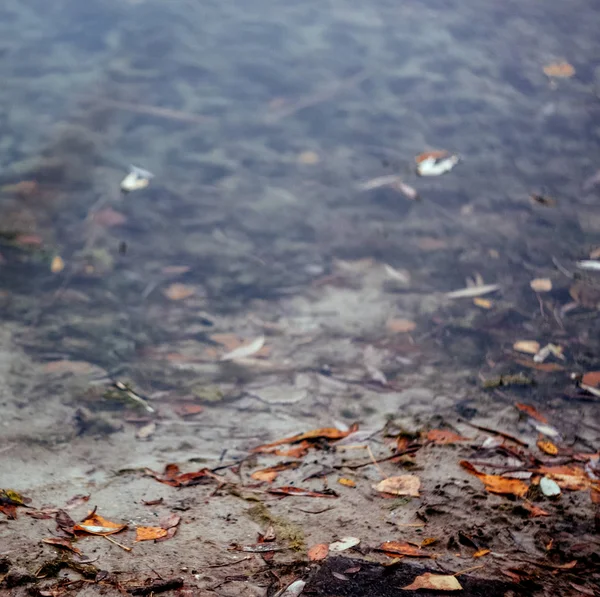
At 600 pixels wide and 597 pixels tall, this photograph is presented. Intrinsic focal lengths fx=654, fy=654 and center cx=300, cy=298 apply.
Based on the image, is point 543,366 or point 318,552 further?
point 543,366

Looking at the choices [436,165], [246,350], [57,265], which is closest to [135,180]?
[57,265]

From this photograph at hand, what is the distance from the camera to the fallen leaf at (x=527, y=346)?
107 inches

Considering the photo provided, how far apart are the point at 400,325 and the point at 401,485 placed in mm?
1138

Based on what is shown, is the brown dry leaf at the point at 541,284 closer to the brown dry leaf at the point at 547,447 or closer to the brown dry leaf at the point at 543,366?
the brown dry leaf at the point at 543,366

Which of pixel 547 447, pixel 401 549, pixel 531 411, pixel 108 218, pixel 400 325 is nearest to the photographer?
pixel 401 549

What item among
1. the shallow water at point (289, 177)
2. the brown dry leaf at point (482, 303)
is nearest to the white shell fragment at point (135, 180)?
the shallow water at point (289, 177)

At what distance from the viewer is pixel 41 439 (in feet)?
6.98

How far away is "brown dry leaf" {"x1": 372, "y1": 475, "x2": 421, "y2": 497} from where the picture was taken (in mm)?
1814

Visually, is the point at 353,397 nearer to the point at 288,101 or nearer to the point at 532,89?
the point at 288,101

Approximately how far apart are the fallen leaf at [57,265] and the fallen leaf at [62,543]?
185 centimetres

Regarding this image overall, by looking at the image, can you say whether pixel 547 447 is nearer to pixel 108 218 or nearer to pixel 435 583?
pixel 435 583

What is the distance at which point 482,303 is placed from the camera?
3.04 metres

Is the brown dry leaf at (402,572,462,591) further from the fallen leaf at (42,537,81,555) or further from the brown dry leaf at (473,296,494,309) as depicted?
the brown dry leaf at (473,296,494,309)

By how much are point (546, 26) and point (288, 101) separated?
2348 mm
